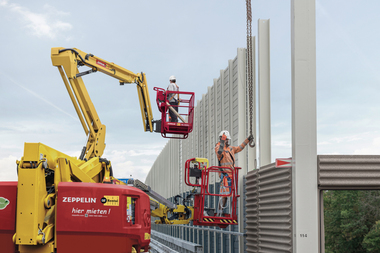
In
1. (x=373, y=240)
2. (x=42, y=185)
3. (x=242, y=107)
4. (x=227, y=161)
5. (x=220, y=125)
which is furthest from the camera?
(x=373, y=240)

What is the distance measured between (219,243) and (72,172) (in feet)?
26.3

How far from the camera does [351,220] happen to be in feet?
122

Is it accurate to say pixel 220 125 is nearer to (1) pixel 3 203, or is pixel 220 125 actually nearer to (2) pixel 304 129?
(2) pixel 304 129

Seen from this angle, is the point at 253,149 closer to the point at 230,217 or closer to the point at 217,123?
the point at 230,217

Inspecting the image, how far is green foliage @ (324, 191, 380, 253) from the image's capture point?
34.8 m

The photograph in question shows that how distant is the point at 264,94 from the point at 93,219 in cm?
618

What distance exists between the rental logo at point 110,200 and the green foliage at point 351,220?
28027 millimetres

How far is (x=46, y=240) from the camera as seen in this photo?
754 cm

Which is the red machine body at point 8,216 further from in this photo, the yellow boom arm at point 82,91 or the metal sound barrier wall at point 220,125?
the metal sound barrier wall at point 220,125

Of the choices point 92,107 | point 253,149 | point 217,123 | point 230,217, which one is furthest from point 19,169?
point 217,123

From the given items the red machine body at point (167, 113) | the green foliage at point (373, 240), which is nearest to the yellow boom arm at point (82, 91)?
the red machine body at point (167, 113)

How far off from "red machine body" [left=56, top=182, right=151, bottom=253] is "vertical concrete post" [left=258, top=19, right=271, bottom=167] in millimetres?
5059

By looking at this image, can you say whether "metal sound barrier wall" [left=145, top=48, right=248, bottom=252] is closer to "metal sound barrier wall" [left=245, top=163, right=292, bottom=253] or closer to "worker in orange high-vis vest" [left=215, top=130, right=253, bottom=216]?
"metal sound barrier wall" [left=245, top=163, right=292, bottom=253]

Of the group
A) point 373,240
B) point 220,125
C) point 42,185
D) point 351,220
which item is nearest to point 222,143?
point 220,125
